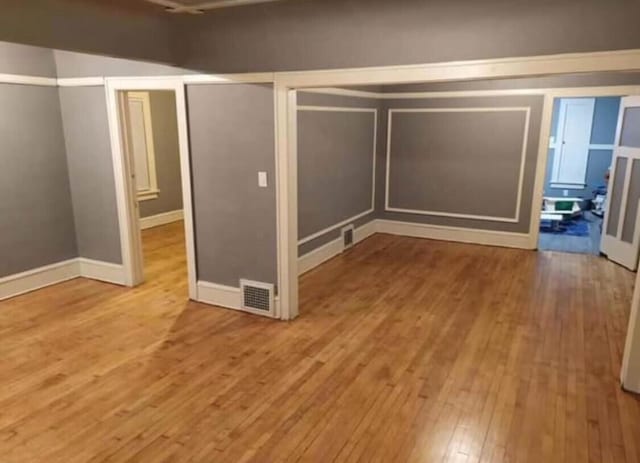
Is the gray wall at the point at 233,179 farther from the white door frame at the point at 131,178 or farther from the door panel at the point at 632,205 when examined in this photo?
the door panel at the point at 632,205

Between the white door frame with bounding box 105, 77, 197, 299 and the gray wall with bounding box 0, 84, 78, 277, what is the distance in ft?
2.30

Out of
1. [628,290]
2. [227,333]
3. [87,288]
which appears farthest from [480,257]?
[87,288]

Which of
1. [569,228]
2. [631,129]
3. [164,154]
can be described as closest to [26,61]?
[164,154]

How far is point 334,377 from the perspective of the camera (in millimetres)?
3047

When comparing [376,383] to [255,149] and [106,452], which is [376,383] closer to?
[106,452]

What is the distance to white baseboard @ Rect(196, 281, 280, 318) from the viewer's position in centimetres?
409

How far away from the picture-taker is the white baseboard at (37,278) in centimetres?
432

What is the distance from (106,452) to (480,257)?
15.5 ft

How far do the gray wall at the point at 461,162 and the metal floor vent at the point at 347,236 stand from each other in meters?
1.05

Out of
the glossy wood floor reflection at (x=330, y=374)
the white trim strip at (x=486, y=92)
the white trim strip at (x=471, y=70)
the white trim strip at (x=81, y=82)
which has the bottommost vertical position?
the glossy wood floor reflection at (x=330, y=374)

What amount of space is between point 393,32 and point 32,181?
3.65m

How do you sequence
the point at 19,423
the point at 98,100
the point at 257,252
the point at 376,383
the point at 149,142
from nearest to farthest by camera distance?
the point at 19,423, the point at 376,383, the point at 257,252, the point at 98,100, the point at 149,142

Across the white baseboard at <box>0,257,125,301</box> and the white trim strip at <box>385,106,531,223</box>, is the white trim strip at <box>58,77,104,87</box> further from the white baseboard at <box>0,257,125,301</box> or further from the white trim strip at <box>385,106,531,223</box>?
the white trim strip at <box>385,106,531,223</box>

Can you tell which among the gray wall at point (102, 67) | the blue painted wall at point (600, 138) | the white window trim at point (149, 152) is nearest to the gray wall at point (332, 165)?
the gray wall at point (102, 67)
